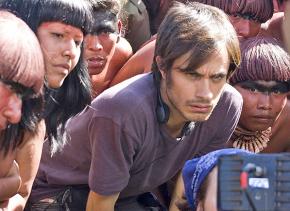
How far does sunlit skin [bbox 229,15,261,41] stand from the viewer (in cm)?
366

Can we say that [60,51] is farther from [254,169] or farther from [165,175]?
[254,169]

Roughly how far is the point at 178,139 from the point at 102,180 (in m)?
0.35

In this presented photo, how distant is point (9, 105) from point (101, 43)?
1.47 meters

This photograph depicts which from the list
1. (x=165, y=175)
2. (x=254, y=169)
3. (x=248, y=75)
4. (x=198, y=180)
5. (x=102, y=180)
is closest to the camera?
(x=254, y=169)

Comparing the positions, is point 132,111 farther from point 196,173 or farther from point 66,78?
point 196,173

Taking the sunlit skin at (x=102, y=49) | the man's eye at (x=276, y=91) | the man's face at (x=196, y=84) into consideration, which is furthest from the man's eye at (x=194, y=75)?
the sunlit skin at (x=102, y=49)

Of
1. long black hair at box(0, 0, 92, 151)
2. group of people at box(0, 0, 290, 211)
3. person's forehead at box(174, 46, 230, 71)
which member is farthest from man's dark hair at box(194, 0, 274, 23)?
long black hair at box(0, 0, 92, 151)

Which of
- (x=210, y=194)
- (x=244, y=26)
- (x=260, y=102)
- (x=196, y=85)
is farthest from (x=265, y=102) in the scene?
(x=210, y=194)

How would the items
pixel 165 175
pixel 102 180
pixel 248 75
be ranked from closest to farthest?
1. pixel 102 180
2. pixel 165 175
3. pixel 248 75

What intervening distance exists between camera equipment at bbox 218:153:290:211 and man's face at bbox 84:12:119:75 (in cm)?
214

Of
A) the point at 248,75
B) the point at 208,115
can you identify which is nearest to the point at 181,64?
the point at 208,115

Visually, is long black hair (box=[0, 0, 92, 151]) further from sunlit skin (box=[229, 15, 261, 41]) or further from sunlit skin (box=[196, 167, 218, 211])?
sunlit skin (box=[229, 15, 261, 41])

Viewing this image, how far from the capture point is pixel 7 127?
2389 millimetres

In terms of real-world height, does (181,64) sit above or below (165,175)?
above
